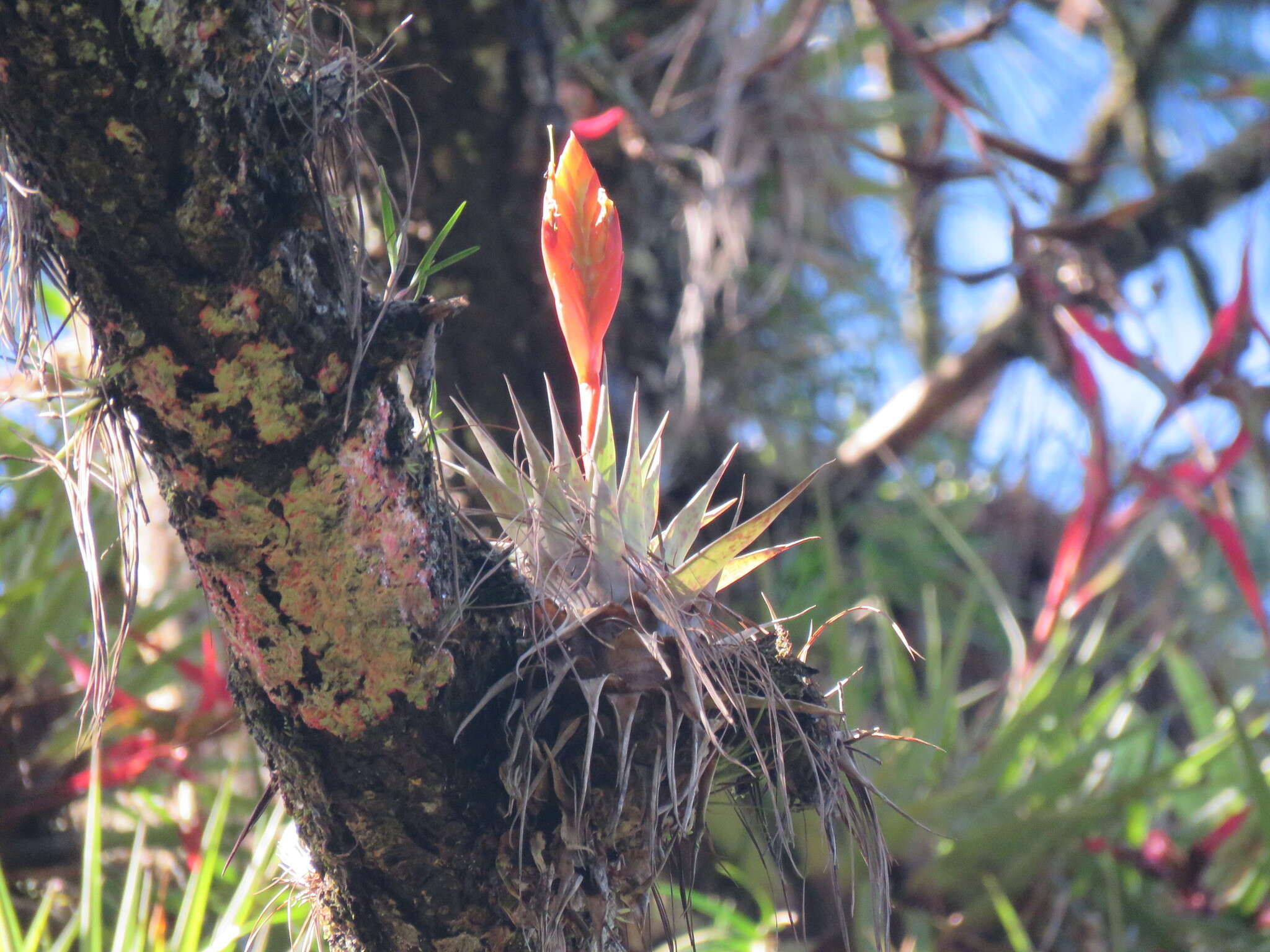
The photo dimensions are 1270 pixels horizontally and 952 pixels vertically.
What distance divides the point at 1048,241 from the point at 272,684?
3.24ft

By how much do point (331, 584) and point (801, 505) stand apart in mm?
1328

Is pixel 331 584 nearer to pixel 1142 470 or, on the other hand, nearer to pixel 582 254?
pixel 582 254

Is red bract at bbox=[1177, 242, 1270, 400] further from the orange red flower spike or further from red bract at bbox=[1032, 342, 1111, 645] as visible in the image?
the orange red flower spike

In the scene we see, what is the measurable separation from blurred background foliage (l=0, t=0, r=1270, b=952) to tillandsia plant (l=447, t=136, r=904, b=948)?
0.19m

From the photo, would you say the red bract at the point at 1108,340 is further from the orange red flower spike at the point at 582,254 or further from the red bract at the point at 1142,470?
the orange red flower spike at the point at 582,254

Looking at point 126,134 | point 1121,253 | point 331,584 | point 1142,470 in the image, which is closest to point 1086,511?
point 1142,470

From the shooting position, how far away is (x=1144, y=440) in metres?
1.19

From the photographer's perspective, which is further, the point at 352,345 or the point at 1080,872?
the point at 1080,872

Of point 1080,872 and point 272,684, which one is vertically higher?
point 272,684

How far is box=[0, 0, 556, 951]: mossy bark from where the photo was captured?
38cm

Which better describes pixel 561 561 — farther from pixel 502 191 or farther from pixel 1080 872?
pixel 1080 872

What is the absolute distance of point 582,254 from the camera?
49cm

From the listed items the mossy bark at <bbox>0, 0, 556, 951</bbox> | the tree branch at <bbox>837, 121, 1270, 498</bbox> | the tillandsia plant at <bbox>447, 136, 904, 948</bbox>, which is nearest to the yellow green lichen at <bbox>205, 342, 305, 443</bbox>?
the mossy bark at <bbox>0, 0, 556, 951</bbox>

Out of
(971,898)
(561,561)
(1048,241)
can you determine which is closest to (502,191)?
(1048,241)
